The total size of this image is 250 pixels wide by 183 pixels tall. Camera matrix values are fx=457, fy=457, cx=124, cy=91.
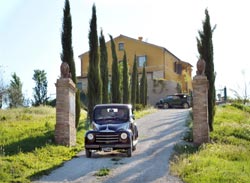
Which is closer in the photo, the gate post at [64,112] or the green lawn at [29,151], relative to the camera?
the green lawn at [29,151]

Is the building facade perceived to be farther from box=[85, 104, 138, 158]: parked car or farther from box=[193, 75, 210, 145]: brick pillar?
box=[85, 104, 138, 158]: parked car

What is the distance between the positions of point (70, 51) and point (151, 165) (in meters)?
8.88

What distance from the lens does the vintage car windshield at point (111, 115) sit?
1750 cm

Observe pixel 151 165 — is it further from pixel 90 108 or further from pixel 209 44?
pixel 90 108

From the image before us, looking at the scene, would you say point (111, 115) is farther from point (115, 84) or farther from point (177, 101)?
point (177, 101)

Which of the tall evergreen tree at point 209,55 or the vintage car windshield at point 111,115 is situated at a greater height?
the tall evergreen tree at point 209,55

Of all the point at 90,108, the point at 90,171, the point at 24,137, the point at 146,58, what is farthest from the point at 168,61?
the point at 90,171

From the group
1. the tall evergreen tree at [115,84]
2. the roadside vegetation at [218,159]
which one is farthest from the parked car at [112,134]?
the tall evergreen tree at [115,84]

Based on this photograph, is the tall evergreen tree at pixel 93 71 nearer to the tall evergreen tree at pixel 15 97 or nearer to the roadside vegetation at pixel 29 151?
the roadside vegetation at pixel 29 151

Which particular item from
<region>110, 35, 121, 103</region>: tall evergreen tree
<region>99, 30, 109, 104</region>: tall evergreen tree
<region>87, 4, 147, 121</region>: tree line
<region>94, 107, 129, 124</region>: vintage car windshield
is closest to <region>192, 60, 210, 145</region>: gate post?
<region>94, 107, 129, 124</region>: vintage car windshield

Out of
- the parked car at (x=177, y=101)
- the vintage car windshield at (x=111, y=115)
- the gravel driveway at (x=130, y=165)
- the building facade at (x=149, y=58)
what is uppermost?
the building facade at (x=149, y=58)

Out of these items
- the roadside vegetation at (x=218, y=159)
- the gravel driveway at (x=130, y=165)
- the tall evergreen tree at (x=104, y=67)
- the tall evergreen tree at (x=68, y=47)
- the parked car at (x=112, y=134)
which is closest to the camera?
the roadside vegetation at (x=218, y=159)

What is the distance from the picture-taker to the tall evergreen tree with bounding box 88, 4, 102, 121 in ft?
80.3

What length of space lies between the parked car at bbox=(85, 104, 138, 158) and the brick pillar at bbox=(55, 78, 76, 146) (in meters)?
1.33
